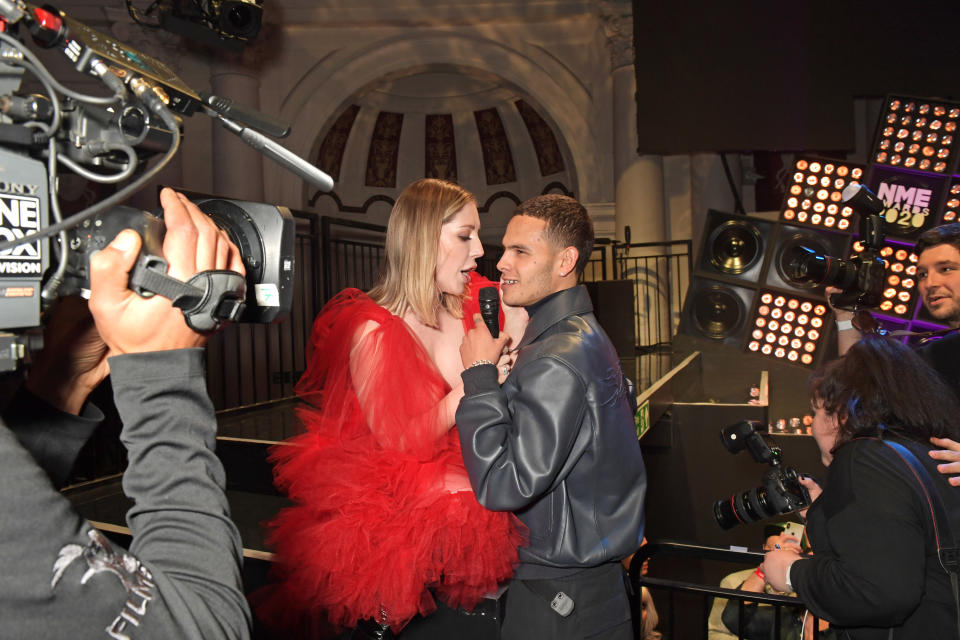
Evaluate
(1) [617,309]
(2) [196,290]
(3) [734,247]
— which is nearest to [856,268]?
(2) [196,290]

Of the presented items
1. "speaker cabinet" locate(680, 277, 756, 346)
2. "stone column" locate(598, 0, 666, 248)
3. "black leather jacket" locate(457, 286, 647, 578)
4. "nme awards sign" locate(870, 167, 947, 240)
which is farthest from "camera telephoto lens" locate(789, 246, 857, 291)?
"stone column" locate(598, 0, 666, 248)

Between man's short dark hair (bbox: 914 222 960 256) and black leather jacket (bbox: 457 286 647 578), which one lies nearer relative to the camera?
black leather jacket (bbox: 457 286 647 578)

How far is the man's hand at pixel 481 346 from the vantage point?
1763 millimetres

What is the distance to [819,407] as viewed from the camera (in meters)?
1.87

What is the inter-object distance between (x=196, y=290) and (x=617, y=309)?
6979mm

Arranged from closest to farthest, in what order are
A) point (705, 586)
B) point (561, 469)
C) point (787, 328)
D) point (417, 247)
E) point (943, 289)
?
1. point (561, 469)
2. point (705, 586)
3. point (417, 247)
4. point (943, 289)
5. point (787, 328)

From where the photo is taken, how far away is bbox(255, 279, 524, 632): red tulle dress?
5.83ft

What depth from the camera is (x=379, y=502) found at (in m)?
1.86

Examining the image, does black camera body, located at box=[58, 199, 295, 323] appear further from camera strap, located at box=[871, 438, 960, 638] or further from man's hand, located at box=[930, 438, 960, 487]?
man's hand, located at box=[930, 438, 960, 487]

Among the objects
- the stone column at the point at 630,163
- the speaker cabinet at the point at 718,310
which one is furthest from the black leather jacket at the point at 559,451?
the stone column at the point at 630,163

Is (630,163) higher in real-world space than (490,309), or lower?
higher

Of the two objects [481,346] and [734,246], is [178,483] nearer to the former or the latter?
[481,346]

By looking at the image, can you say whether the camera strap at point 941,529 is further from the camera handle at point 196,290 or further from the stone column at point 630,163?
the stone column at point 630,163

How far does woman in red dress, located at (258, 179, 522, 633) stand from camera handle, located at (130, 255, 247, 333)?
1.18 metres
